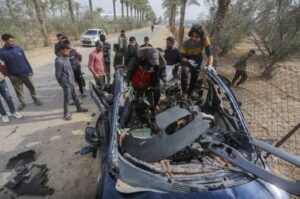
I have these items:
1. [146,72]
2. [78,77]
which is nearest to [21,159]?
[146,72]

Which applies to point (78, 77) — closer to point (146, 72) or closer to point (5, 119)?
point (5, 119)

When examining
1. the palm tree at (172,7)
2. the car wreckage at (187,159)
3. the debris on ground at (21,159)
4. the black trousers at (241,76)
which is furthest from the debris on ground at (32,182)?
the palm tree at (172,7)

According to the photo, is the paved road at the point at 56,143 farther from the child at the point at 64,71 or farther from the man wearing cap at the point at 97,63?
the man wearing cap at the point at 97,63

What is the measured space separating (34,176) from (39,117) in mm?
2484

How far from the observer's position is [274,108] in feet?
25.9

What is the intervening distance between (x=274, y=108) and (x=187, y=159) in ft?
21.1

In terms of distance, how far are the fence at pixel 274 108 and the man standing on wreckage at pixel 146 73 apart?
2.04 m

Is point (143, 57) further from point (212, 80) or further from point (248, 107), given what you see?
point (248, 107)

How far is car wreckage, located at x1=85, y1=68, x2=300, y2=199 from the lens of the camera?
208cm

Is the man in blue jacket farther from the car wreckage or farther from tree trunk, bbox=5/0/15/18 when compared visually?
tree trunk, bbox=5/0/15/18

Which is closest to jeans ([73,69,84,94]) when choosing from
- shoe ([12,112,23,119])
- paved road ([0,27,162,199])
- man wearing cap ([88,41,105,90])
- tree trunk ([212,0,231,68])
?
paved road ([0,27,162,199])

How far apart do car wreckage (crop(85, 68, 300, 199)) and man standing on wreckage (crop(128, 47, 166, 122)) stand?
88 centimetres

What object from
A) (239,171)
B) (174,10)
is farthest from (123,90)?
(174,10)

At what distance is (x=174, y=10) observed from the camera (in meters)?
40.4
